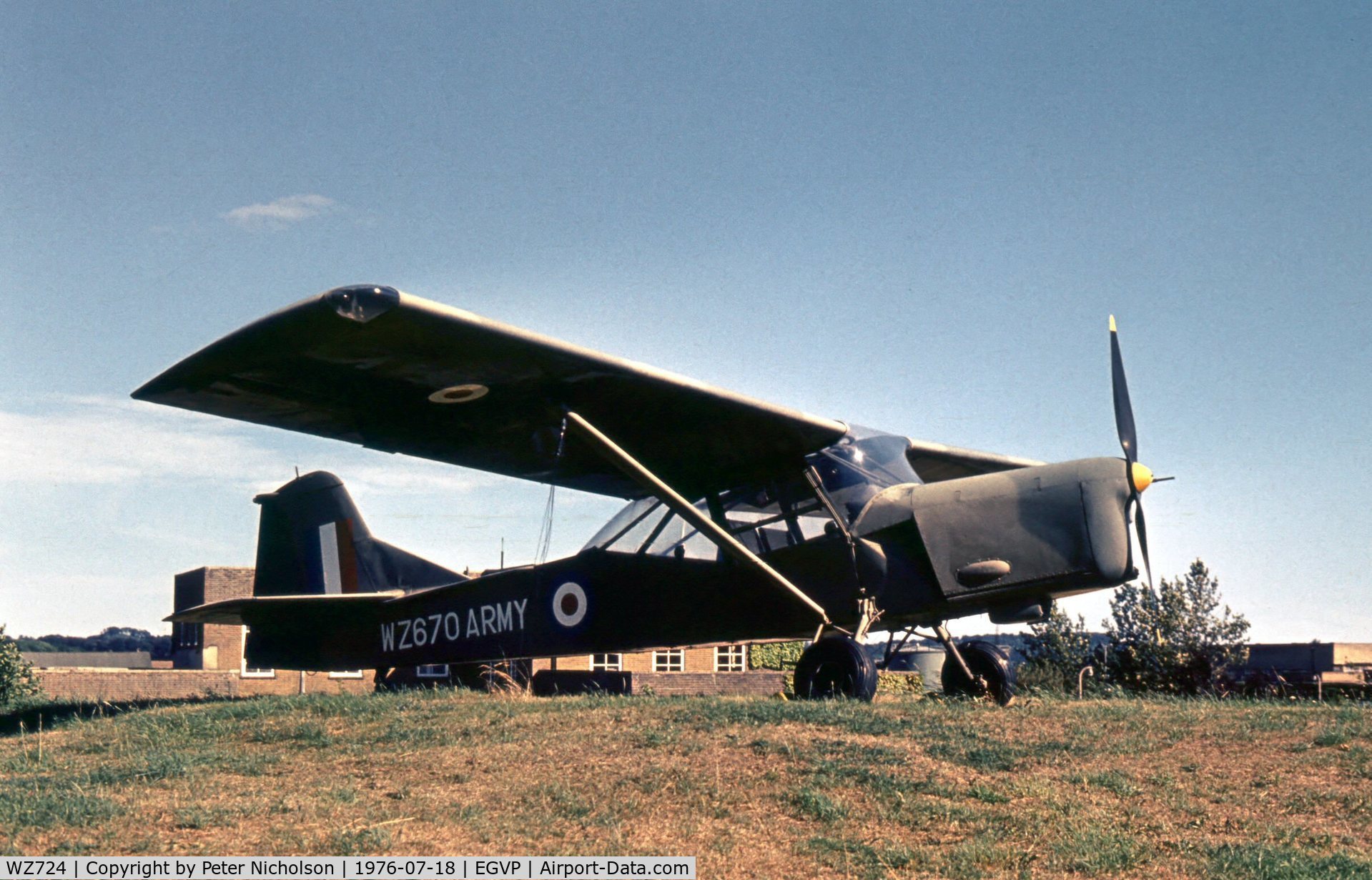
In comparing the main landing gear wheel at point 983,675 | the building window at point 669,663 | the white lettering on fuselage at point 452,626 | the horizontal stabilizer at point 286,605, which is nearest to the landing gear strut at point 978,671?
the main landing gear wheel at point 983,675

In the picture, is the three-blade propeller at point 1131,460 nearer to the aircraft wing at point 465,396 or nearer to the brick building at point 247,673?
the aircraft wing at point 465,396

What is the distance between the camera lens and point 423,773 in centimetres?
680

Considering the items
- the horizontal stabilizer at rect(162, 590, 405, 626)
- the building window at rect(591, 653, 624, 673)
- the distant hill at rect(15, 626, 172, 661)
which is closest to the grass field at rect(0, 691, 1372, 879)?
the horizontal stabilizer at rect(162, 590, 405, 626)

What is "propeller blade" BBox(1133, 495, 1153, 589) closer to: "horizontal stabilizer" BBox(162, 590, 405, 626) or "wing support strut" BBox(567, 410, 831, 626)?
"wing support strut" BBox(567, 410, 831, 626)

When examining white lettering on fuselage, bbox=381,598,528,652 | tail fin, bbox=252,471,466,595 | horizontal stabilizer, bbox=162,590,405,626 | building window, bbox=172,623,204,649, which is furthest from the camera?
building window, bbox=172,623,204,649

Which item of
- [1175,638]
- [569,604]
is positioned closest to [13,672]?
[569,604]

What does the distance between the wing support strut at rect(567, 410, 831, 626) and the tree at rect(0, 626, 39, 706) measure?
14556 mm

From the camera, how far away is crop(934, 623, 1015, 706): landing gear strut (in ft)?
34.2

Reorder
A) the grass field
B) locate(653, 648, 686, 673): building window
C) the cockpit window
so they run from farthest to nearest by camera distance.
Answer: locate(653, 648, 686, 673): building window → the cockpit window → the grass field

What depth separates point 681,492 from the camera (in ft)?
37.2

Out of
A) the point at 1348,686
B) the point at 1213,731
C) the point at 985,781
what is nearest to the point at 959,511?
the point at 1213,731

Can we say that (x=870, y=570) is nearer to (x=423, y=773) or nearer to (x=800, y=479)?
(x=800, y=479)

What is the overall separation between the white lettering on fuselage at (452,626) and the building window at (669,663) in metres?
22.8

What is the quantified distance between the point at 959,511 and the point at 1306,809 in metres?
3.89
